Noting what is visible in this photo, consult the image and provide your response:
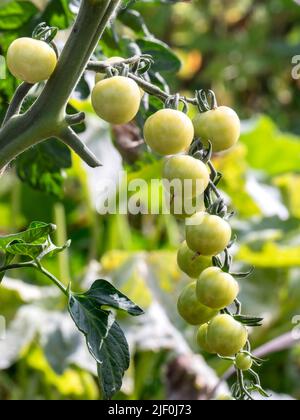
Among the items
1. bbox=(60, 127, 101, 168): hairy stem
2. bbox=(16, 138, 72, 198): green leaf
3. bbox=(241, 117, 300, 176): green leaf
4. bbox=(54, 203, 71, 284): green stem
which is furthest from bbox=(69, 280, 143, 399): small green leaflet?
bbox=(241, 117, 300, 176): green leaf

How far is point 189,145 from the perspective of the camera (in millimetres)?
495

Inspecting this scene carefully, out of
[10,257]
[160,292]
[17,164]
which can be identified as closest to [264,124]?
[160,292]

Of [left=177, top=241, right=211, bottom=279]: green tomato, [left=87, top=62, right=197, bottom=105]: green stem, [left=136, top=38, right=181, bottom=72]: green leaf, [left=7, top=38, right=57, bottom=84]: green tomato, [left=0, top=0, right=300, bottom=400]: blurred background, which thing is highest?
[left=7, top=38, right=57, bottom=84]: green tomato

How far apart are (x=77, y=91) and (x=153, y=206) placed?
906 mm

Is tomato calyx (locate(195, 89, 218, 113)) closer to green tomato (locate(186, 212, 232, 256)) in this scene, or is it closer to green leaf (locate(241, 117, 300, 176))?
green tomato (locate(186, 212, 232, 256))

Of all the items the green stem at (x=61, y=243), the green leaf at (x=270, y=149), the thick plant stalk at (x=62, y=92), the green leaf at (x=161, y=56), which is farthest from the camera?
the green leaf at (x=270, y=149)

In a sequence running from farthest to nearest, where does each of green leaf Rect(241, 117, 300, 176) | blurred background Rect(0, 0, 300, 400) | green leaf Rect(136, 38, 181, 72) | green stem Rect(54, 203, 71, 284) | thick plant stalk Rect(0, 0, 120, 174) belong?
green leaf Rect(241, 117, 300, 176) < green stem Rect(54, 203, 71, 284) < blurred background Rect(0, 0, 300, 400) < green leaf Rect(136, 38, 181, 72) < thick plant stalk Rect(0, 0, 120, 174)

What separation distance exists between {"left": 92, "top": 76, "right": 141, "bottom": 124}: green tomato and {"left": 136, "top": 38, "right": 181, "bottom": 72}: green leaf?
0.24 meters

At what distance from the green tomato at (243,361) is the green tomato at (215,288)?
1.5 inches

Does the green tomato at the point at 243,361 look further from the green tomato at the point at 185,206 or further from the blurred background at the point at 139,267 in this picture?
the blurred background at the point at 139,267

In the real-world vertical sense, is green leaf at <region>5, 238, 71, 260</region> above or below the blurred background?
above

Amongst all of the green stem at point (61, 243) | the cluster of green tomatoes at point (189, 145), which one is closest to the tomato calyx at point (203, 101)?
the cluster of green tomatoes at point (189, 145)

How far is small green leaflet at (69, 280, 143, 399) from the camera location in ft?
1.74

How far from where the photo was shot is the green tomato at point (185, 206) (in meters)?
0.49
